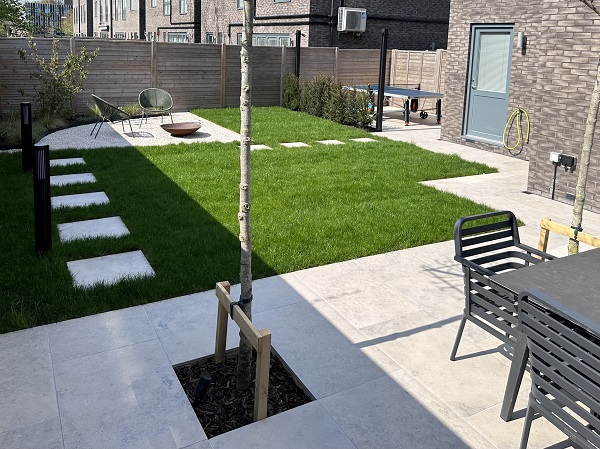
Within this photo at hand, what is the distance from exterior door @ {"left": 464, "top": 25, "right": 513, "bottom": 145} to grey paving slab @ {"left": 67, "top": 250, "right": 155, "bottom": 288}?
8971 millimetres

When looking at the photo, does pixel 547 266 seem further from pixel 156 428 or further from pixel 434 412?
pixel 156 428

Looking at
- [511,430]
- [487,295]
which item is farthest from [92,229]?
A: [511,430]

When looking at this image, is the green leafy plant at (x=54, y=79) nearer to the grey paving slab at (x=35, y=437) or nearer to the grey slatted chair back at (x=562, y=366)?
the grey paving slab at (x=35, y=437)

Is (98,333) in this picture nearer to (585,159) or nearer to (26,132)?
(585,159)

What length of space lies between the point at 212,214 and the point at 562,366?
5.09m

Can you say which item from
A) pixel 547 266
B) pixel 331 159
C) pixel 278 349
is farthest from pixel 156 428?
pixel 331 159

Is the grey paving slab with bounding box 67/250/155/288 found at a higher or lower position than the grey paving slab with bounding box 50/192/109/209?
lower

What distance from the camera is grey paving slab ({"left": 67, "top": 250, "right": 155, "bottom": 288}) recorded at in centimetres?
514

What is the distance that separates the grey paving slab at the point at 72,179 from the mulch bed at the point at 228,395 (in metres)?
5.31

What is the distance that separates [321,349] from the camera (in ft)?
13.3

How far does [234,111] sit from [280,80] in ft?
8.34

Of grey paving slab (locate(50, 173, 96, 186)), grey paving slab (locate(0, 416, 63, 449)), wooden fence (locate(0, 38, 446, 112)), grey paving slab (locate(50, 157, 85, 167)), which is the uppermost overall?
wooden fence (locate(0, 38, 446, 112))

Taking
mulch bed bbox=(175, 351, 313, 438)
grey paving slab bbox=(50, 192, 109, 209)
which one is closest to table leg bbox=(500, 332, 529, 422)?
mulch bed bbox=(175, 351, 313, 438)

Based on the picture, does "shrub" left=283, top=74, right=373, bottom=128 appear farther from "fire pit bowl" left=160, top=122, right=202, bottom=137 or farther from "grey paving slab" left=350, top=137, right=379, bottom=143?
"fire pit bowl" left=160, top=122, right=202, bottom=137
